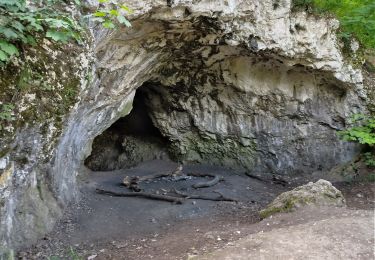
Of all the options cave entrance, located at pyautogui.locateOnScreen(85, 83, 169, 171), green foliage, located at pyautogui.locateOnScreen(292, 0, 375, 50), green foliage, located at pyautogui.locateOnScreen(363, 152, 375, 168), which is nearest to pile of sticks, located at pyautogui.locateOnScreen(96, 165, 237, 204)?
cave entrance, located at pyautogui.locateOnScreen(85, 83, 169, 171)

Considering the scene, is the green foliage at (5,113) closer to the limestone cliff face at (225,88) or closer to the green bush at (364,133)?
the limestone cliff face at (225,88)

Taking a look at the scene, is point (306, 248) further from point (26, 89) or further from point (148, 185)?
point (148, 185)

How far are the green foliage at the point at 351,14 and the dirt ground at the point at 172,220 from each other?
12.4 ft

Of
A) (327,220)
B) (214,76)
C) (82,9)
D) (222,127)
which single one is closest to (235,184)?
(222,127)

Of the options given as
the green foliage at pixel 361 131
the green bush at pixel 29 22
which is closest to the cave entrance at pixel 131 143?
the green foliage at pixel 361 131

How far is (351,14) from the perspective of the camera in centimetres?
972

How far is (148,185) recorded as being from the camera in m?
9.34

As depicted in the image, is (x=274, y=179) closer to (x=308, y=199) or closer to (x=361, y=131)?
(x=361, y=131)

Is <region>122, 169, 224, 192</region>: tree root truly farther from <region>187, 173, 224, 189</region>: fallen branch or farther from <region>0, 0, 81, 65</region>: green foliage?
<region>0, 0, 81, 65</region>: green foliage

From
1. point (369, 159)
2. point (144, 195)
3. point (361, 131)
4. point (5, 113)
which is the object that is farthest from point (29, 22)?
point (369, 159)

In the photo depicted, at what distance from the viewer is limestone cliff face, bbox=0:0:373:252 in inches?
273

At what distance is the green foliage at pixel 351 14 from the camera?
29.9ft

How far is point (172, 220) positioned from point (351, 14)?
6.98 metres

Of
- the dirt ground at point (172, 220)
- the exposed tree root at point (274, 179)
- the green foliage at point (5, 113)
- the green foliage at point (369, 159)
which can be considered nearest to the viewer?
the green foliage at point (5, 113)
